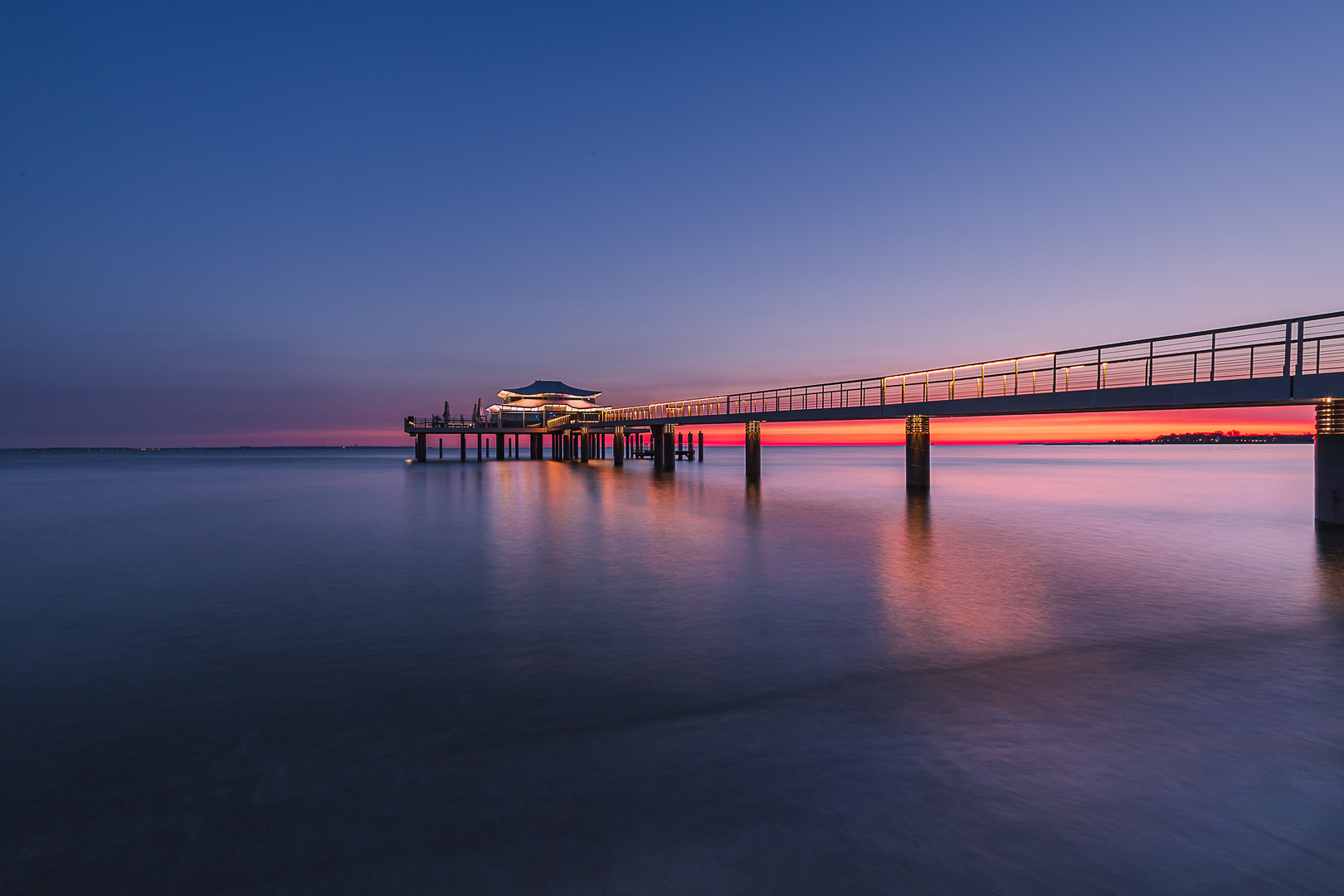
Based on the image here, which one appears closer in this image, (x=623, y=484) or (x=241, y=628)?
(x=241, y=628)

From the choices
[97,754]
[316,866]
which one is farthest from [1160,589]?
[97,754]

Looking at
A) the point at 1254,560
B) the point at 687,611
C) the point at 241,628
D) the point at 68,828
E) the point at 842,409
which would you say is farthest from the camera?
the point at 842,409

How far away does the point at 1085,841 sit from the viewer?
11.7 feet

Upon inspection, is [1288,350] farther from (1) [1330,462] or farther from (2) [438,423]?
(2) [438,423]

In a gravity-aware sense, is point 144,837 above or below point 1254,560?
above

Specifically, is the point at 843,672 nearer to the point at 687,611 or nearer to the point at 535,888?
the point at 687,611

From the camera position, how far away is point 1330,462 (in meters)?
16.2

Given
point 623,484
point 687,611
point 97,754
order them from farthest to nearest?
point 623,484 → point 687,611 → point 97,754

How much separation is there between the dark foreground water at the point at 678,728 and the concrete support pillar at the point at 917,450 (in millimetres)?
14644

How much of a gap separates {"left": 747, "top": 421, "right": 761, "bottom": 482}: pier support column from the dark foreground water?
25578 mm

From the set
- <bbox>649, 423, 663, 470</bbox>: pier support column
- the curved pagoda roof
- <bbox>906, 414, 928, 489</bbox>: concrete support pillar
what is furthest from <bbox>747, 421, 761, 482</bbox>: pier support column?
the curved pagoda roof

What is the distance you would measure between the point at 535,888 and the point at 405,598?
26.3 ft

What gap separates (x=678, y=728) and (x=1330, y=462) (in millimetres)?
20600

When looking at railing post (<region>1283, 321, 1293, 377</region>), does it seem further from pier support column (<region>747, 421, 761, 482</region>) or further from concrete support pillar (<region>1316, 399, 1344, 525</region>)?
pier support column (<region>747, 421, 761, 482</region>)
